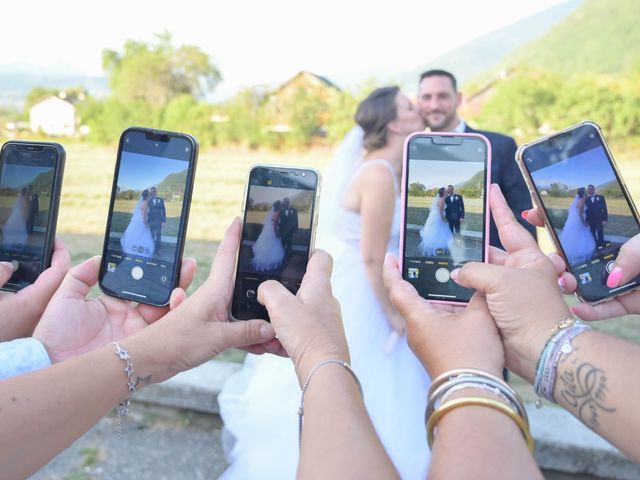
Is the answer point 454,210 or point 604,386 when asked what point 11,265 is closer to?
point 454,210

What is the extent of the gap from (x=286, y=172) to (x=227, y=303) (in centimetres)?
43

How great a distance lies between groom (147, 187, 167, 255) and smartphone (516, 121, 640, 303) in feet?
3.40

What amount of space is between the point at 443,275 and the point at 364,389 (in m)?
1.72

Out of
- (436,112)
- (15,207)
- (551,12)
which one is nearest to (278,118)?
(436,112)

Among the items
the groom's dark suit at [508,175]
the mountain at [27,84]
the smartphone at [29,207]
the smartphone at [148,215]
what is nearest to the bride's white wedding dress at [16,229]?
the smartphone at [29,207]

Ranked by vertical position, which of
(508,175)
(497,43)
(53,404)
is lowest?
(53,404)

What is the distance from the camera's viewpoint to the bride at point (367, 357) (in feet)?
9.66

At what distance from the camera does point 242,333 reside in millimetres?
1404

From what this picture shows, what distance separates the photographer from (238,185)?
47.0 ft

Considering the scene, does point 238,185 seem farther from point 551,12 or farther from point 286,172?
point 551,12

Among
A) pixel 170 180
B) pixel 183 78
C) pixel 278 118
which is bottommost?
pixel 170 180

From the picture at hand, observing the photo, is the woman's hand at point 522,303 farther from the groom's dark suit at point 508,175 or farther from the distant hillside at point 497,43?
the distant hillside at point 497,43

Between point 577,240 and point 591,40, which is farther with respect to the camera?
point 591,40

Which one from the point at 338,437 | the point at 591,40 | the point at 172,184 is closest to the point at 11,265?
the point at 172,184
